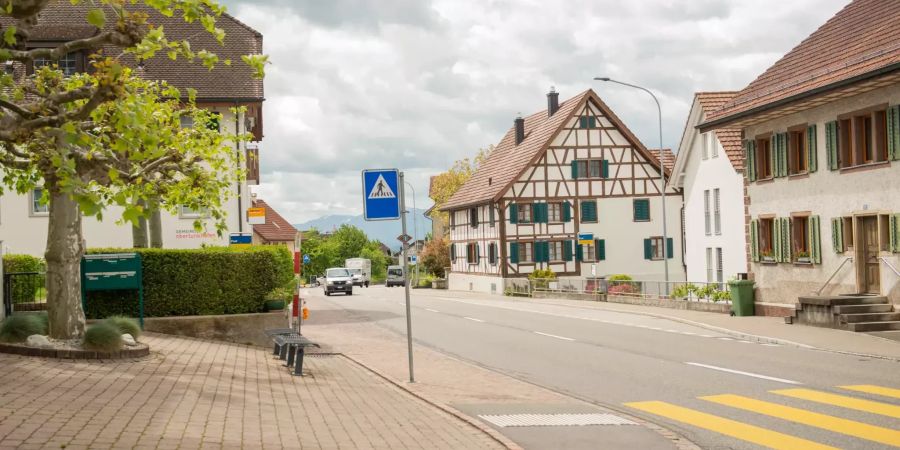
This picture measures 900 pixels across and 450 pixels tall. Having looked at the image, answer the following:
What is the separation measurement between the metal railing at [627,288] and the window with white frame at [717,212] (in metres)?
4.89

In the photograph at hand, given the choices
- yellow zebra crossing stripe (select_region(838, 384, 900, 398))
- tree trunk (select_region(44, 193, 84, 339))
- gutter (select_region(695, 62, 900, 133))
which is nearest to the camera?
yellow zebra crossing stripe (select_region(838, 384, 900, 398))

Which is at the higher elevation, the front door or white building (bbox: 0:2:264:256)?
white building (bbox: 0:2:264:256)

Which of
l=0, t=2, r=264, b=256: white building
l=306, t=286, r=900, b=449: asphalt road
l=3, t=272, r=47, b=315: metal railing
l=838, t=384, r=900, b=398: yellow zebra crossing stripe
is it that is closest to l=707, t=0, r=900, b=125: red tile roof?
l=306, t=286, r=900, b=449: asphalt road

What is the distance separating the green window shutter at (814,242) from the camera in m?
25.4

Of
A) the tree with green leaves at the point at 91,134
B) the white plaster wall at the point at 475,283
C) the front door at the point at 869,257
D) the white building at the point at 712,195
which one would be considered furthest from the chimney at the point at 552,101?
the tree with green leaves at the point at 91,134

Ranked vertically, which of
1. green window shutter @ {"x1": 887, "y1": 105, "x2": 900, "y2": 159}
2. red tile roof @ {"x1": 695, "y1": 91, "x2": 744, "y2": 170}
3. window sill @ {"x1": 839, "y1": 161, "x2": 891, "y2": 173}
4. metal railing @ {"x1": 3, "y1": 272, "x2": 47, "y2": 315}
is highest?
red tile roof @ {"x1": 695, "y1": 91, "x2": 744, "y2": 170}

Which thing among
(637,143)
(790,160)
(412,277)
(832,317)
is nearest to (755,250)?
(790,160)

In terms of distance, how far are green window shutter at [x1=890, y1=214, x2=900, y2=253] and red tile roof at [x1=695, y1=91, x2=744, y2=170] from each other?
16.3 metres

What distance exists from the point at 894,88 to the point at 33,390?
19.6 metres

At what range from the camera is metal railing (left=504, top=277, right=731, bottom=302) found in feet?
101

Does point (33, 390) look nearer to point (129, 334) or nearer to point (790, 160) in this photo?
point (129, 334)

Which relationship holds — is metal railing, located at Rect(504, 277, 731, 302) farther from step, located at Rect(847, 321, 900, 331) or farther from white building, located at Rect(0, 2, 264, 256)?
white building, located at Rect(0, 2, 264, 256)

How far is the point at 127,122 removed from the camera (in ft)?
26.2

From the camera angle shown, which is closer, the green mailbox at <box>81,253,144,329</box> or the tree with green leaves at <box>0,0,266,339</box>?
the tree with green leaves at <box>0,0,266,339</box>
